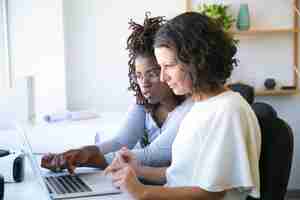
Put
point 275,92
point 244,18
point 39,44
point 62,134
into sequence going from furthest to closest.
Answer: point 275,92
point 244,18
point 39,44
point 62,134

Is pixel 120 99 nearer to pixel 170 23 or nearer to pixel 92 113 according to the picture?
pixel 92 113

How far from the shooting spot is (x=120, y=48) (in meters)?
3.56

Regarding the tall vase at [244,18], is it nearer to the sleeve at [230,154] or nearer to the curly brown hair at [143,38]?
the curly brown hair at [143,38]

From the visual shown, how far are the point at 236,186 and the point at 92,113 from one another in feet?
6.33

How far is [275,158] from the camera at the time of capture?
1.38 metres

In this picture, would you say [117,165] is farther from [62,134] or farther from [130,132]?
[62,134]

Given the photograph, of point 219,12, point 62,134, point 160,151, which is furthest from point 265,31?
point 160,151

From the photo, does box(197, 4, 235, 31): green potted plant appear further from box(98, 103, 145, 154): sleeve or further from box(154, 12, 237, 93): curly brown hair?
box(154, 12, 237, 93): curly brown hair

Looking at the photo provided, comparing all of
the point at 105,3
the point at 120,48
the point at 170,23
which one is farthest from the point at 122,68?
the point at 170,23

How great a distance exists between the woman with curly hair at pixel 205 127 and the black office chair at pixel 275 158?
54 millimetres

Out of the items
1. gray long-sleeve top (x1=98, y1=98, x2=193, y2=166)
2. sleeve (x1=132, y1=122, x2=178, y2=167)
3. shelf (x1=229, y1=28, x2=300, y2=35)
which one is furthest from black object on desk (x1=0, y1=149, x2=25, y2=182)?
shelf (x1=229, y1=28, x2=300, y2=35)

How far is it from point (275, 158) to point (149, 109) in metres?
0.67

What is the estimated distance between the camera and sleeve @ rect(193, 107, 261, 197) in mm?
1300

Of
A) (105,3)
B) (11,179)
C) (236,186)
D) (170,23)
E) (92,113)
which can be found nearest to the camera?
(236,186)
